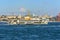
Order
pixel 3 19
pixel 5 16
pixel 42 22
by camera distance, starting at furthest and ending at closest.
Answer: pixel 5 16
pixel 3 19
pixel 42 22

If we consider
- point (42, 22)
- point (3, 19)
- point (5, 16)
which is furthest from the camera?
point (5, 16)

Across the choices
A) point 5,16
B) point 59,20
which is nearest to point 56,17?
point 59,20

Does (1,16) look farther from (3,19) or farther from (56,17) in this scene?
(56,17)

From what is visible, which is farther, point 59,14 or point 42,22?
point 59,14

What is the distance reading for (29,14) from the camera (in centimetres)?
15775

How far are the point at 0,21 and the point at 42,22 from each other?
3630 cm

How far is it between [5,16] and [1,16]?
3.17 metres

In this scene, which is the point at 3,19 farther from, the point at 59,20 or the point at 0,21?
the point at 59,20

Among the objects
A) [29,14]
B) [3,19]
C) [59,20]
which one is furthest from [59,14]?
[3,19]

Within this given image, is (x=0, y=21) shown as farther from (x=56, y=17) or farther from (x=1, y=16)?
(x=56, y=17)

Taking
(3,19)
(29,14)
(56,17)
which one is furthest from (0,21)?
(56,17)

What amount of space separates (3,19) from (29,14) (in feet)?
38.9

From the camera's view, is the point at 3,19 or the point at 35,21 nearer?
the point at 35,21

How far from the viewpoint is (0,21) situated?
159 meters
